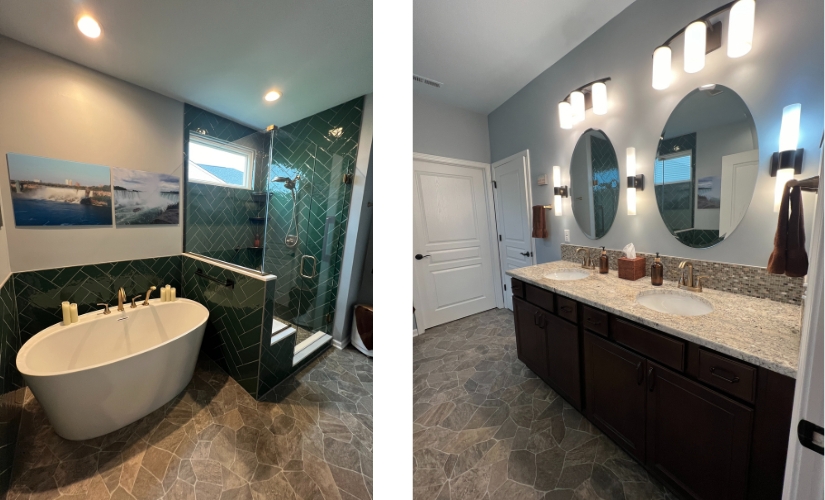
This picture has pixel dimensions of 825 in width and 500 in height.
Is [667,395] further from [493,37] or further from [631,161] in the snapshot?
[493,37]

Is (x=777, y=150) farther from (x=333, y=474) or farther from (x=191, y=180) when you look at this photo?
(x=191, y=180)

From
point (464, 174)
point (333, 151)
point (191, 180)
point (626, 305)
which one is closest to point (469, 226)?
point (464, 174)

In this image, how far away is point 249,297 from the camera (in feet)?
2.19

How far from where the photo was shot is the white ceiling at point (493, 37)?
26.3 inches

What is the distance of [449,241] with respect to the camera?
79cm

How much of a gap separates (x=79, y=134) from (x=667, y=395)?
1.75 metres

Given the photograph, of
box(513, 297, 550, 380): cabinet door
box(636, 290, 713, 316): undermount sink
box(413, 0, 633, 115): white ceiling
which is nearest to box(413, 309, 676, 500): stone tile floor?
box(513, 297, 550, 380): cabinet door

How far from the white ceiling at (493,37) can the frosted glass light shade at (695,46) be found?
0.21m

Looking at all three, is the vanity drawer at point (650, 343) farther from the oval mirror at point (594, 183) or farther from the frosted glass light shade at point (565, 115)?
the frosted glass light shade at point (565, 115)

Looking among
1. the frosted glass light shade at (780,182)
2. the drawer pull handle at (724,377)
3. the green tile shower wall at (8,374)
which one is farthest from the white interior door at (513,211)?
the green tile shower wall at (8,374)

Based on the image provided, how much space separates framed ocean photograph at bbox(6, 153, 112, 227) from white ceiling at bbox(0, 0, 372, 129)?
0.22 m

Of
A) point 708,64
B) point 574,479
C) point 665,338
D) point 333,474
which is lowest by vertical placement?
point 574,479

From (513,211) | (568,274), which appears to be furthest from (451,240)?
(568,274)

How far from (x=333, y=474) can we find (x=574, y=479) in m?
0.93
